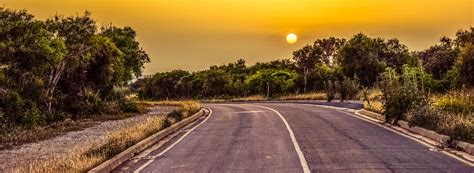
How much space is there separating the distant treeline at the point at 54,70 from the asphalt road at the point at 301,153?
8690mm

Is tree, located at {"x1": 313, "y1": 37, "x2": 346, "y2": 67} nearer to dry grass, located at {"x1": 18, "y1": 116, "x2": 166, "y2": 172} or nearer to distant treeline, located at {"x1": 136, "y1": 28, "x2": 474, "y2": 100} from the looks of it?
distant treeline, located at {"x1": 136, "y1": 28, "x2": 474, "y2": 100}

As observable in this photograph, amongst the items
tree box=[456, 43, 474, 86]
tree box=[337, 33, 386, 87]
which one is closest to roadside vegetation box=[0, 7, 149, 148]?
tree box=[456, 43, 474, 86]

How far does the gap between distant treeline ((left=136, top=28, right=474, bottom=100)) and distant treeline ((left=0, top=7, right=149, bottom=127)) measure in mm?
19794

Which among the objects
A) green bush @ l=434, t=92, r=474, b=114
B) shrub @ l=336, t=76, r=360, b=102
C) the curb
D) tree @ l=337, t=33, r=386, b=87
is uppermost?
tree @ l=337, t=33, r=386, b=87

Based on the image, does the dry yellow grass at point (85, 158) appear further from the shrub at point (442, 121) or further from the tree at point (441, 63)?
the tree at point (441, 63)

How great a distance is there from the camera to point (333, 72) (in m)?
66.9

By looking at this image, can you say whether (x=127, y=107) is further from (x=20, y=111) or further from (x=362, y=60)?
(x=362, y=60)

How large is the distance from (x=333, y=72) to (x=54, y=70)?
43.3 meters

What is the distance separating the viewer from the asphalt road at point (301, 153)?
11.3m

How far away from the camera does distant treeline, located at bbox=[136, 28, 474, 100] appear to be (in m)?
49.4

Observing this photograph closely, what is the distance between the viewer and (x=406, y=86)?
2122cm

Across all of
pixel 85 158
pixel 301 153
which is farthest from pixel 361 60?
pixel 85 158

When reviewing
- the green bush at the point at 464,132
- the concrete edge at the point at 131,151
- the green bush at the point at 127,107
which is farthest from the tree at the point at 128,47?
the green bush at the point at 464,132

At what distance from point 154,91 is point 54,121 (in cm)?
6902
